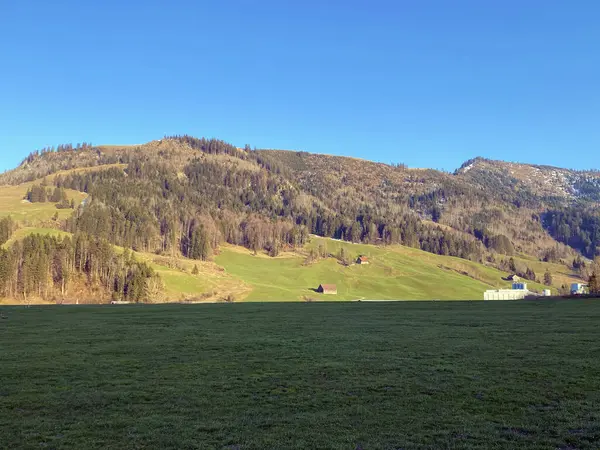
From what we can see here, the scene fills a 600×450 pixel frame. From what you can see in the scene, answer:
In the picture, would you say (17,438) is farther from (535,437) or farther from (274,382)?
(535,437)

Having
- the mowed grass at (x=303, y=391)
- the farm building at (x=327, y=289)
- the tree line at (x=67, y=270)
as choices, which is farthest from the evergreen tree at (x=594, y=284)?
the tree line at (x=67, y=270)

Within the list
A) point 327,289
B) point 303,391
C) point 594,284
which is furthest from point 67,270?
point 303,391

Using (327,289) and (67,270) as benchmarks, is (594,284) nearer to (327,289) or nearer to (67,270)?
(327,289)

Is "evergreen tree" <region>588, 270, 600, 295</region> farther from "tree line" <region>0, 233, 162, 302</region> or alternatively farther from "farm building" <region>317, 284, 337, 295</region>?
"tree line" <region>0, 233, 162, 302</region>

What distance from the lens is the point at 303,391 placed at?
2050 cm

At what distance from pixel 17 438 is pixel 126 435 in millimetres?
3338

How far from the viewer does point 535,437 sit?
14.4 metres

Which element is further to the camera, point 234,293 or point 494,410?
point 234,293

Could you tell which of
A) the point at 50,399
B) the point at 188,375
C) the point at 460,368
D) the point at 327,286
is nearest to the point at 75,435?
the point at 50,399

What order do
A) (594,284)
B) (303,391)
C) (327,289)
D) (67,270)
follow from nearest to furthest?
(303,391), (594,284), (67,270), (327,289)

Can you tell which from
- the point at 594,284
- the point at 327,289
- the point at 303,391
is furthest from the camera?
the point at 327,289

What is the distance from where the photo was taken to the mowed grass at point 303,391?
14789 millimetres

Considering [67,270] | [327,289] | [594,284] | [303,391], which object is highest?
[594,284]

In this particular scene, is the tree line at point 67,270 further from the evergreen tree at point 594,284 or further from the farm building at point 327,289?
the evergreen tree at point 594,284
